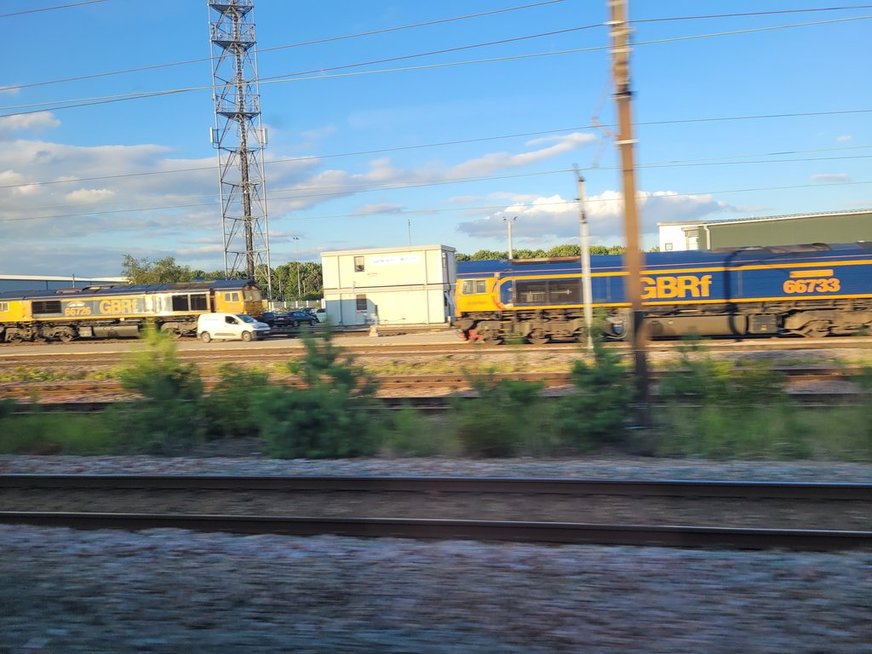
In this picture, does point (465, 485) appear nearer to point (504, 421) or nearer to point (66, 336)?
point (504, 421)

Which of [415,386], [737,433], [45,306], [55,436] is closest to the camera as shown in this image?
[737,433]

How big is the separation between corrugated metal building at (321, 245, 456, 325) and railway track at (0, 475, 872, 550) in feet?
124

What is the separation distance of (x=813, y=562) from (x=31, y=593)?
574 cm

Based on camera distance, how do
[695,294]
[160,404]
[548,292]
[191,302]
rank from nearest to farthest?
[160,404]
[695,294]
[548,292]
[191,302]

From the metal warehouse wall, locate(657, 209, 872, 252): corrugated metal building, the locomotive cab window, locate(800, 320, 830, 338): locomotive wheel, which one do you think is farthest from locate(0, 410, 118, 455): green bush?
the metal warehouse wall

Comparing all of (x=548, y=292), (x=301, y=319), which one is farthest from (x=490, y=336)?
(x=301, y=319)

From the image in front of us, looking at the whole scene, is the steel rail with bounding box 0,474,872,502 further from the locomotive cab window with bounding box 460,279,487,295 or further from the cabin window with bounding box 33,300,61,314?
the cabin window with bounding box 33,300,61,314

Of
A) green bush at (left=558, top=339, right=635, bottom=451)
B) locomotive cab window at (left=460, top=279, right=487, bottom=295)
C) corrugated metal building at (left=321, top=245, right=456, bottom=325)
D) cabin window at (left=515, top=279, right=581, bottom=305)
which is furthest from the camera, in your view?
corrugated metal building at (left=321, top=245, right=456, bottom=325)

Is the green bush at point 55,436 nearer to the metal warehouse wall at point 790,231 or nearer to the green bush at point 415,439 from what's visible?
the green bush at point 415,439

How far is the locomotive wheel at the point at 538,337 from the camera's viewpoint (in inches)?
1041

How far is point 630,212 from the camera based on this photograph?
31.6 ft

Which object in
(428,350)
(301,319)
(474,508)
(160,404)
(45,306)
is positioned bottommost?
(474,508)

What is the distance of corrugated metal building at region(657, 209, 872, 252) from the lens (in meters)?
42.7

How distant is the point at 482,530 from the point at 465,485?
1376mm
